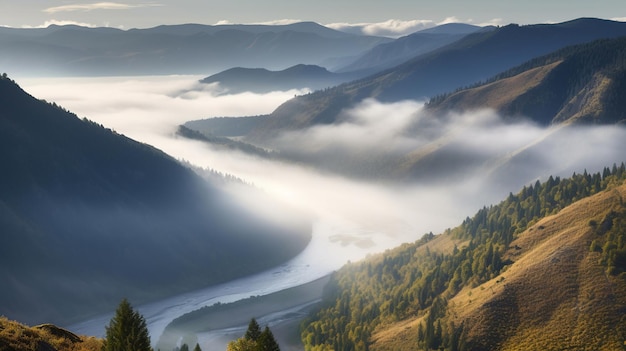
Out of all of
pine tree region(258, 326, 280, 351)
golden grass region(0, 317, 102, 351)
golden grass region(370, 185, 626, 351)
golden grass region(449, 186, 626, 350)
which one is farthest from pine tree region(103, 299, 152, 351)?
golden grass region(449, 186, 626, 350)

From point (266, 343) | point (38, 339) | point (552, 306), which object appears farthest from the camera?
point (552, 306)

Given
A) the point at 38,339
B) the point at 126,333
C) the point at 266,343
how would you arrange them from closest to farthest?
the point at 126,333 → the point at 38,339 → the point at 266,343

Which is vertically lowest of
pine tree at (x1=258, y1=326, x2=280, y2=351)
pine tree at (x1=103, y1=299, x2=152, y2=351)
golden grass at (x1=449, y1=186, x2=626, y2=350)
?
golden grass at (x1=449, y1=186, x2=626, y2=350)

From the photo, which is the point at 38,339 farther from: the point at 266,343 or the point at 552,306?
the point at 552,306

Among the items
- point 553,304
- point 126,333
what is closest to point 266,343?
point 126,333

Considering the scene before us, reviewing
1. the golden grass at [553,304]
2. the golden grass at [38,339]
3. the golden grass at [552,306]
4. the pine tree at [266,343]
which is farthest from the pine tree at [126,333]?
the golden grass at [553,304]

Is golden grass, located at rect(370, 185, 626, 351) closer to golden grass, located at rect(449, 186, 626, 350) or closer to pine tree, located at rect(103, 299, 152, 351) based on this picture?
golden grass, located at rect(449, 186, 626, 350)

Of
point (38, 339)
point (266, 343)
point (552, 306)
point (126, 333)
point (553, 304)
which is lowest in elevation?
point (552, 306)
